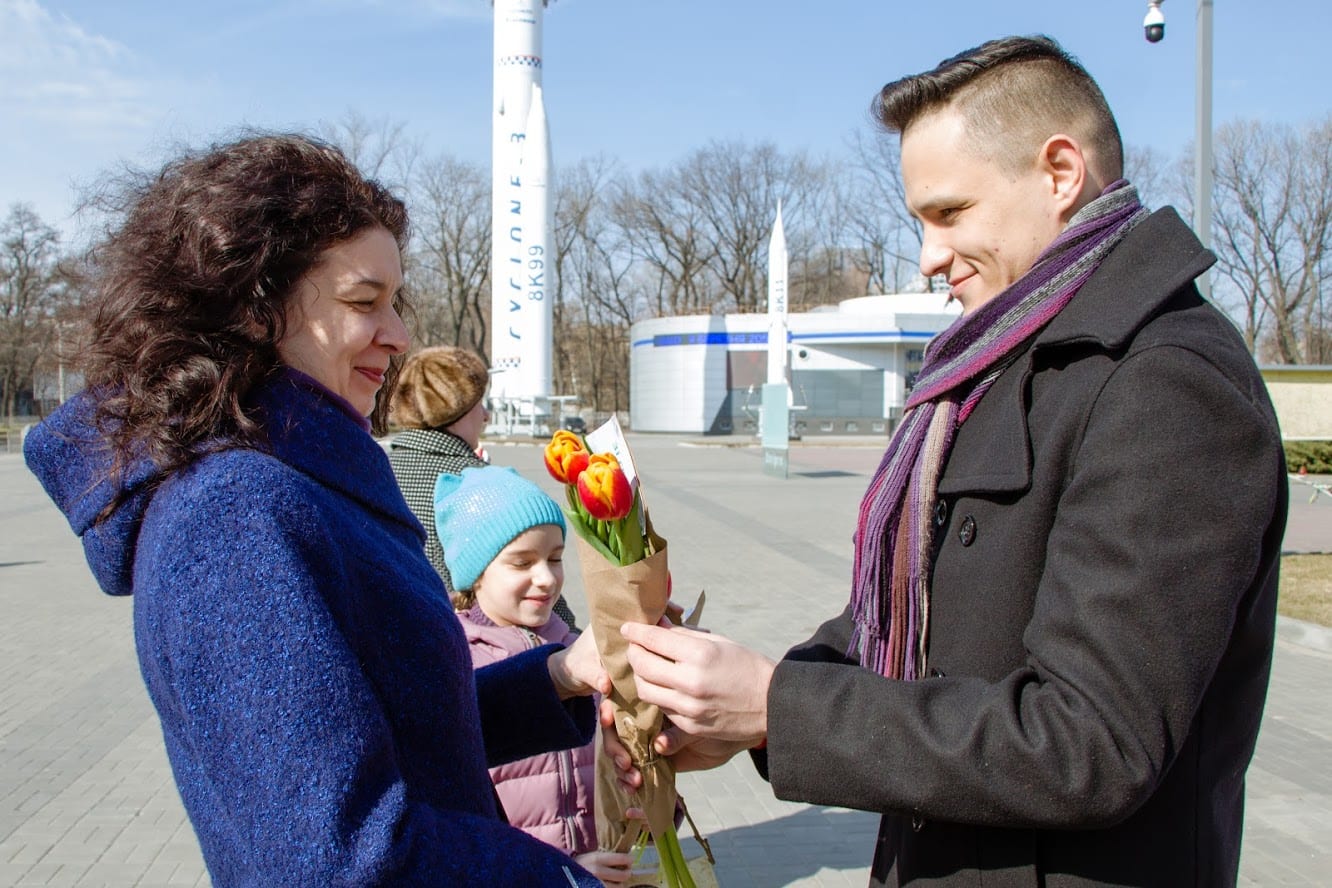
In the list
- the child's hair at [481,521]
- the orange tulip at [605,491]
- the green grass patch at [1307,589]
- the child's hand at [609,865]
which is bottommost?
the green grass patch at [1307,589]

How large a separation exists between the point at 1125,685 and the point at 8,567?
Result: 1250 cm

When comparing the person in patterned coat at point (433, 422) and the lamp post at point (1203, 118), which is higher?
the lamp post at point (1203, 118)

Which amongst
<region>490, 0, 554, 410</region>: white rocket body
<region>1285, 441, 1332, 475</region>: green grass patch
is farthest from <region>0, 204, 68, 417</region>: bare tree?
<region>1285, 441, 1332, 475</region>: green grass patch

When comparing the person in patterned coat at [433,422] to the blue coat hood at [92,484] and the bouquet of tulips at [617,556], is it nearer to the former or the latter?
the bouquet of tulips at [617,556]

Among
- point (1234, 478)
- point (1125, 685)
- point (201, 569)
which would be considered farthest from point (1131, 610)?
point (201, 569)

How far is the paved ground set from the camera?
173 inches

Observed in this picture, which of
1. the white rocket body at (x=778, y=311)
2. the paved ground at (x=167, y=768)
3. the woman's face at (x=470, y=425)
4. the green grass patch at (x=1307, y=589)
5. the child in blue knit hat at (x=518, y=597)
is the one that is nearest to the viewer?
the child in blue knit hat at (x=518, y=597)

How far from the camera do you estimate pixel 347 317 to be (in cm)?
167

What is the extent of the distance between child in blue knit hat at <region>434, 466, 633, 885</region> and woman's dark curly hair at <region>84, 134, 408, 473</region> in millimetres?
1560

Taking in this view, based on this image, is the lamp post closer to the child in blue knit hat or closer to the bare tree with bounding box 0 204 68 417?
the child in blue knit hat

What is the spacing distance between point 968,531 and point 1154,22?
9886 mm

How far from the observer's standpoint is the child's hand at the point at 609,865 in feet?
6.41

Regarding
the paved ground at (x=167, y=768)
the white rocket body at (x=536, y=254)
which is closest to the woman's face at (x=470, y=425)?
the paved ground at (x=167, y=768)

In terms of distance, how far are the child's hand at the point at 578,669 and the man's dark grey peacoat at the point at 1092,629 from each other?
548mm
